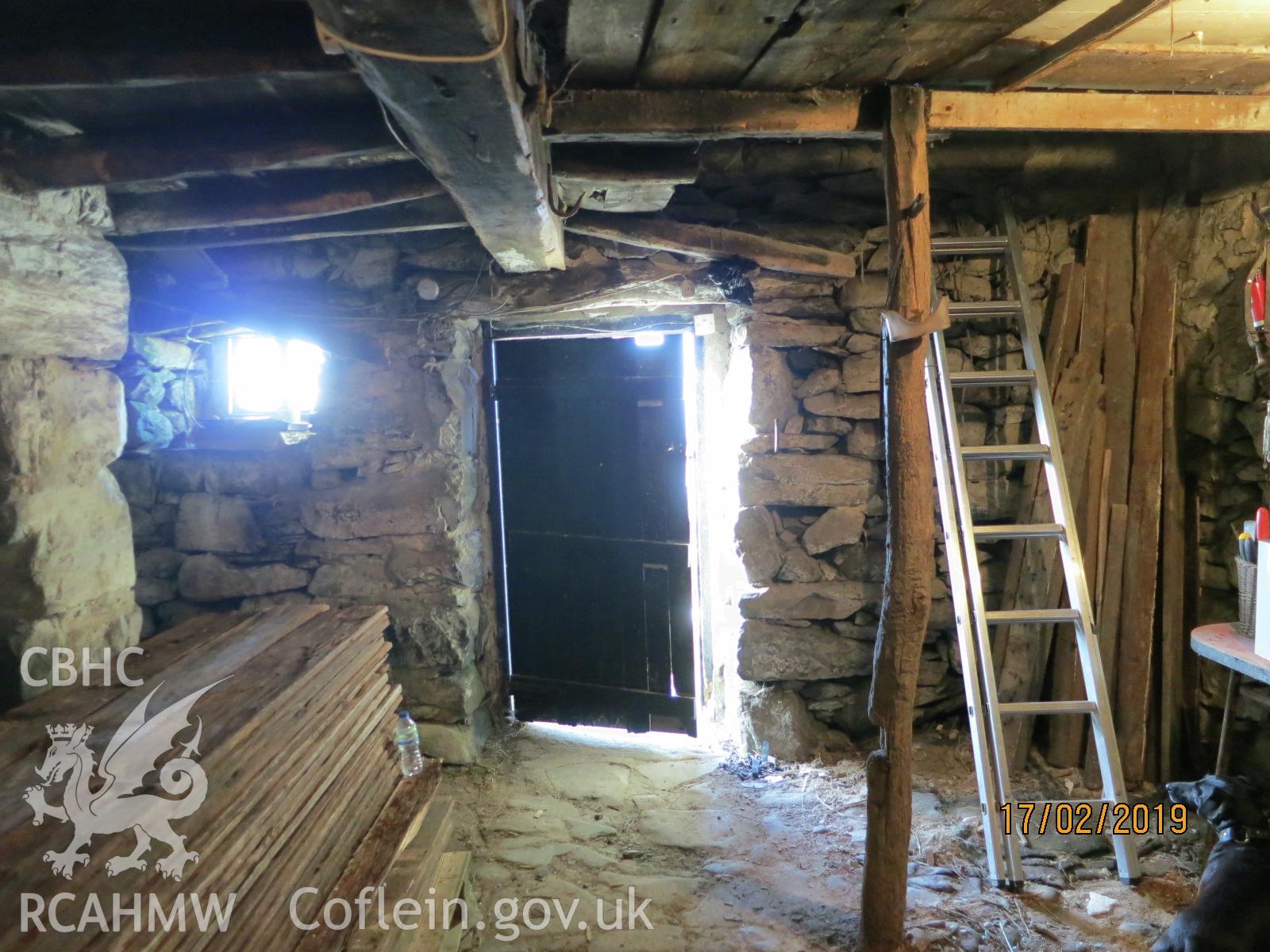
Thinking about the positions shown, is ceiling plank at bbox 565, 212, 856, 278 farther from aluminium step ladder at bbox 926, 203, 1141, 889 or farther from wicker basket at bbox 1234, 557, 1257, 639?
wicker basket at bbox 1234, 557, 1257, 639

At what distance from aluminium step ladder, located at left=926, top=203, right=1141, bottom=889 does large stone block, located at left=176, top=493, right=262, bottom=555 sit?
2.71 m

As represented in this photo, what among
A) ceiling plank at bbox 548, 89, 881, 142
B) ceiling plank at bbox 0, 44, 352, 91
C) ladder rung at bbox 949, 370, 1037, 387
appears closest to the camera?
ceiling plank at bbox 0, 44, 352, 91

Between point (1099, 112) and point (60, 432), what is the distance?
2.84m

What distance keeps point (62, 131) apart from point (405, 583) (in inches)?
72.0

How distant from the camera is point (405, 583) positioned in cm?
298

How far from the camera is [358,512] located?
2.94 meters

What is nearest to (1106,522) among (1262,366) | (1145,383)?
(1145,383)

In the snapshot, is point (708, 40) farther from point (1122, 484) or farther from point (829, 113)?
point (1122, 484)

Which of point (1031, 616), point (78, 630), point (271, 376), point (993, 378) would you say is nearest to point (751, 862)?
point (1031, 616)

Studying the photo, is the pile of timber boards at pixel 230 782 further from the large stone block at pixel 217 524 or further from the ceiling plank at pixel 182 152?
the ceiling plank at pixel 182 152

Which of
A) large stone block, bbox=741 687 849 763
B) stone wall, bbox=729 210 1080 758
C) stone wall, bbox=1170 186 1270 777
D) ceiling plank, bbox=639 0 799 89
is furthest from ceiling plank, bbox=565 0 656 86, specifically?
large stone block, bbox=741 687 849 763

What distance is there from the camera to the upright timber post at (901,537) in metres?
1.75

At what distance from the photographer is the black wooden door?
315cm

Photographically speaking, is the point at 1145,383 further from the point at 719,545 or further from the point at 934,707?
the point at 719,545
